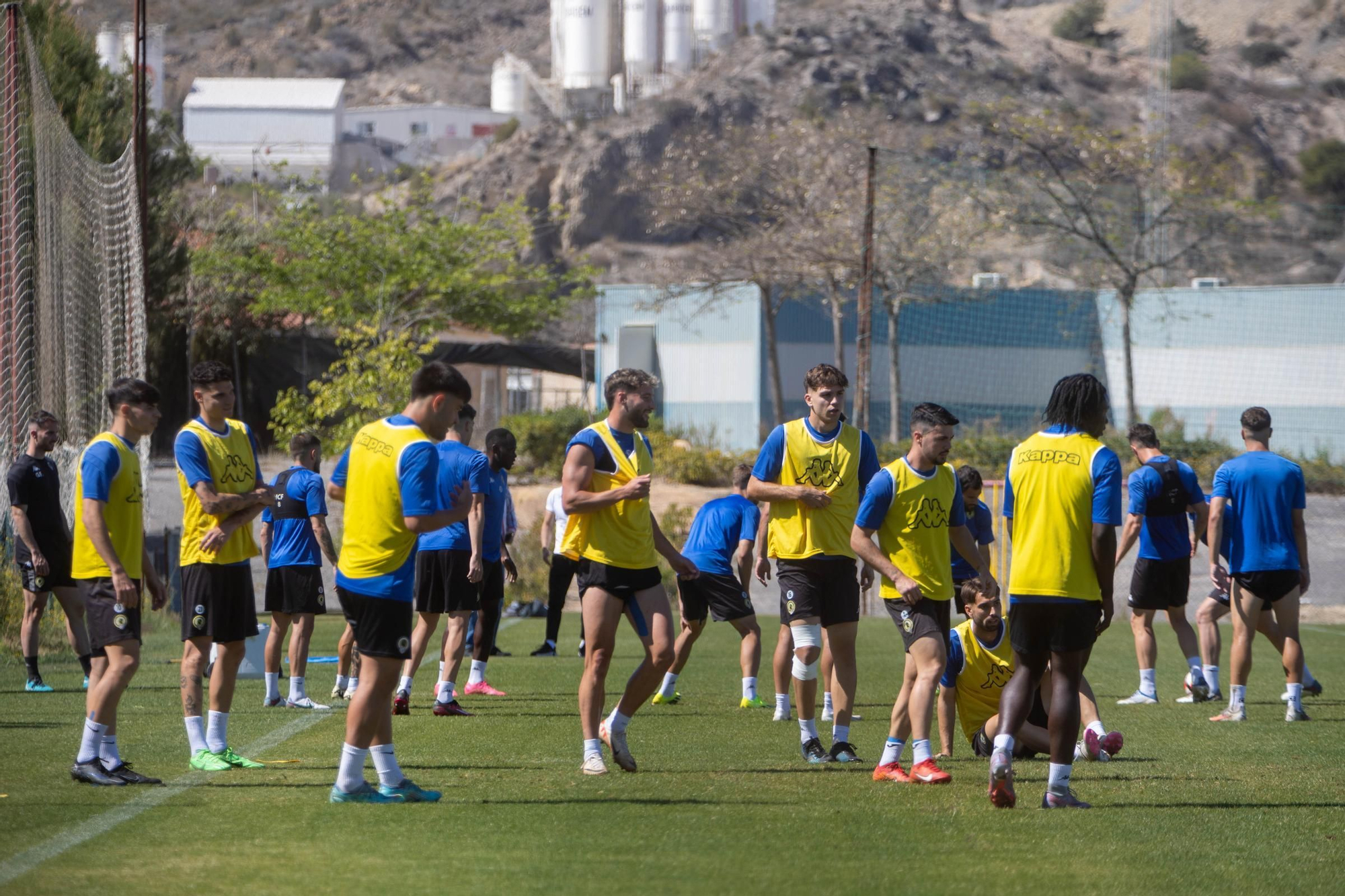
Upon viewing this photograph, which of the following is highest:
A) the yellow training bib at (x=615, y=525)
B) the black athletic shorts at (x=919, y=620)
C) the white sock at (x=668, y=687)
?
the yellow training bib at (x=615, y=525)

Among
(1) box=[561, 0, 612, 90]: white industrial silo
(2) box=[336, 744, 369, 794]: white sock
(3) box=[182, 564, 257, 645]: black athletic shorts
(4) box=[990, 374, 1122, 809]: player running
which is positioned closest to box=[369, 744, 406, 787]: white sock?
(2) box=[336, 744, 369, 794]: white sock

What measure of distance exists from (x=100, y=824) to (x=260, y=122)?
119m

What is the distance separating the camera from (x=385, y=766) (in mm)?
6891

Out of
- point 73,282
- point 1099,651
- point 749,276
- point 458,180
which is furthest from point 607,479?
point 458,180

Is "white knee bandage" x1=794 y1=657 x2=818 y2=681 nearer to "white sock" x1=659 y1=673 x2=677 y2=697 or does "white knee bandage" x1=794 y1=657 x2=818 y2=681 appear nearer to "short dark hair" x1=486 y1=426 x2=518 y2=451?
"white sock" x1=659 y1=673 x2=677 y2=697

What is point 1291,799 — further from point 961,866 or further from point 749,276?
point 749,276

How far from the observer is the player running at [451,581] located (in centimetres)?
1052

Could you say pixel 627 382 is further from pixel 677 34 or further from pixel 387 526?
pixel 677 34

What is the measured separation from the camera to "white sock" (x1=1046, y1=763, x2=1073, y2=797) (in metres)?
6.77

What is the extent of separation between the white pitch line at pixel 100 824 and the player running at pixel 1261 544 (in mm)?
6504

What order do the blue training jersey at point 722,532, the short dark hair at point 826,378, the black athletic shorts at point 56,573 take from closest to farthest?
the short dark hair at point 826,378, the blue training jersey at point 722,532, the black athletic shorts at point 56,573

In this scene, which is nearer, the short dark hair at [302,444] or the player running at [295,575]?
the player running at [295,575]

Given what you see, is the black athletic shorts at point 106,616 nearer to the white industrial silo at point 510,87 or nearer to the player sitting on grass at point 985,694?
the player sitting on grass at point 985,694

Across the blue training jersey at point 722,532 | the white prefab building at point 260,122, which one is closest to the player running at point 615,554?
the blue training jersey at point 722,532
